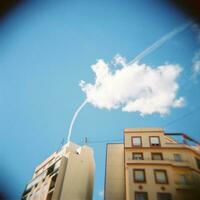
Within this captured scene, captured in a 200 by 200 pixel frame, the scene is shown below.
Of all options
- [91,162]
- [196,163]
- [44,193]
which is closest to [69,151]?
[91,162]

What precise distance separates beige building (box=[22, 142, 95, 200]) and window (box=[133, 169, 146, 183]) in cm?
512

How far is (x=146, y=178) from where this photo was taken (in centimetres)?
1623

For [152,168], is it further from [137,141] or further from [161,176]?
[137,141]

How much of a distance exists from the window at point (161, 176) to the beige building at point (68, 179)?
21.3 feet

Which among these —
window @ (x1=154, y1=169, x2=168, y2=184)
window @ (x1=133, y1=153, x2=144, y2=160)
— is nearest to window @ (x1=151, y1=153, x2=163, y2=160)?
window @ (x1=133, y1=153, x2=144, y2=160)

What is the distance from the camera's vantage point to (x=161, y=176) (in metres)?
16.2

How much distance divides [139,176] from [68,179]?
573cm

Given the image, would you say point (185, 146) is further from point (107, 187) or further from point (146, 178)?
point (107, 187)

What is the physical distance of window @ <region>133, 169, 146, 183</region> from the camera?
641 inches

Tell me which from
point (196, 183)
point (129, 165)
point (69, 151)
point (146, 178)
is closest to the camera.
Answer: point (196, 183)

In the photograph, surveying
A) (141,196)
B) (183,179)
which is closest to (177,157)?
(183,179)

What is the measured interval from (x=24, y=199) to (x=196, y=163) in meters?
15.7

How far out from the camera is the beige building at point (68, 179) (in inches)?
697

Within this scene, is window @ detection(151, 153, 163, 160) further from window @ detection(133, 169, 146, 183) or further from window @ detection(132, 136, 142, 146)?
window @ detection(133, 169, 146, 183)
